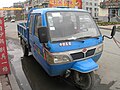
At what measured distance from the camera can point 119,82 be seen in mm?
5633

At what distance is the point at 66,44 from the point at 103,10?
34.4 metres

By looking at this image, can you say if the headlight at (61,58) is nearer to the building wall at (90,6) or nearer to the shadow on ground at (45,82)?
the shadow on ground at (45,82)

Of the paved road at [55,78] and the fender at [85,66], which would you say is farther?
the paved road at [55,78]

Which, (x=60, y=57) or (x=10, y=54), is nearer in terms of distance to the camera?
(x=60, y=57)

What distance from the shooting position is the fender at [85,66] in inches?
182

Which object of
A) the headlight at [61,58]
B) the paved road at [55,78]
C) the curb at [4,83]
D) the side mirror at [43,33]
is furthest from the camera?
the paved road at [55,78]

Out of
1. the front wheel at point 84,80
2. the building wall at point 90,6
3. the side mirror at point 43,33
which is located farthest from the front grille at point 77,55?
the building wall at point 90,6

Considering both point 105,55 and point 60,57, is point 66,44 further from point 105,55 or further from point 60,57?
point 105,55

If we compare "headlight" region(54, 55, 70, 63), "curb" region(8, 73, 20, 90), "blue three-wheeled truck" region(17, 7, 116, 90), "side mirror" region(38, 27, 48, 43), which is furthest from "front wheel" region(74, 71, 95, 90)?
"curb" region(8, 73, 20, 90)

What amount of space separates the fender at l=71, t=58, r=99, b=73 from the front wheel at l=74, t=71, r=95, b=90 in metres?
0.26

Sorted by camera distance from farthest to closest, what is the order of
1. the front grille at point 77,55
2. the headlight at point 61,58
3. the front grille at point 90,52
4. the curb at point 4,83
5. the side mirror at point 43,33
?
the curb at point 4,83, the front grille at point 90,52, the front grille at point 77,55, the headlight at point 61,58, the side mirror at point 43,33

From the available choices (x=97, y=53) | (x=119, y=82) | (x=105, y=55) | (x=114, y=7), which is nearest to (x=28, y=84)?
(x=97, y=53)

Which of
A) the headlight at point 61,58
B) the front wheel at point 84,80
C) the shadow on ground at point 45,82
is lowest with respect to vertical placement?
the shadow on ground at point 45,82

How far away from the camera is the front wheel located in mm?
4973
